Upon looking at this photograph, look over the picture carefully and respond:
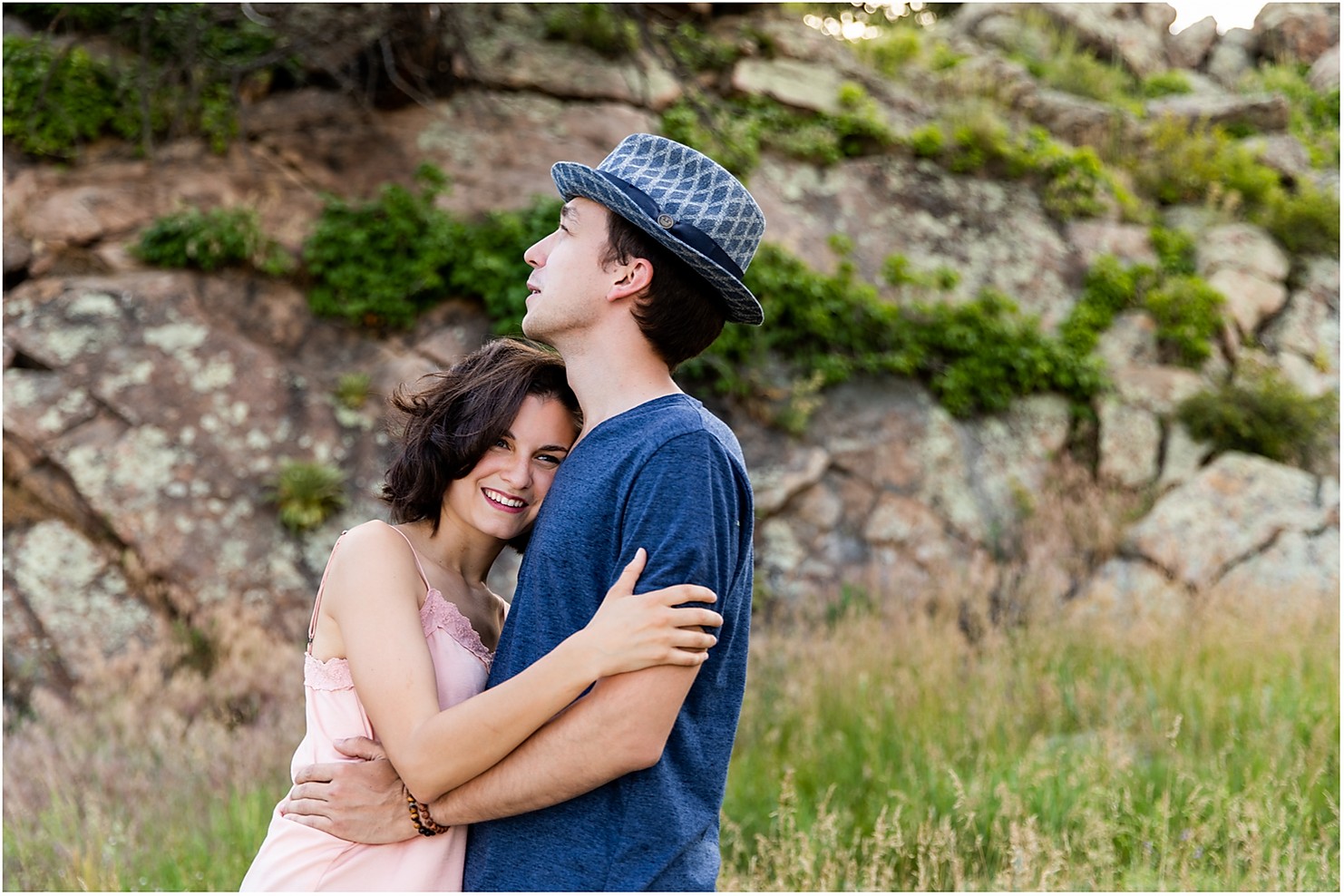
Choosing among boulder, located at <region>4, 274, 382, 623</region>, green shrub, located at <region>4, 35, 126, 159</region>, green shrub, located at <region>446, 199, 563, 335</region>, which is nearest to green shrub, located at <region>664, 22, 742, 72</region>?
green shrub, located at <region>446, 199, 563, 335</region>

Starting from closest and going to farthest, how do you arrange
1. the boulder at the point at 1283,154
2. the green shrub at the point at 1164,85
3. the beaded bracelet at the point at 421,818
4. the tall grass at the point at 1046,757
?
the beaded bracelet at the point at 421,818
the tall grass at the point at 1046,757
the boulder at the point at 1283,154
the green shrub at the point at 1164,85

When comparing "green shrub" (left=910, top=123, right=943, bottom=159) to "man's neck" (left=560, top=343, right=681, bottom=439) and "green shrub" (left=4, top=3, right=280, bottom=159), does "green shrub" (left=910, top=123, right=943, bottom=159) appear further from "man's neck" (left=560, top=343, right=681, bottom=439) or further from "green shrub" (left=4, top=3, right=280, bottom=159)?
"man's neck" (left=560, top=343, right=681, bottom=439)

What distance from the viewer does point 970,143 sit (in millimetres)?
10203

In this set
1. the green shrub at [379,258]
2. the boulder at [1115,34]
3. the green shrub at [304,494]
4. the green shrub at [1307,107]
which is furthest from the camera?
the boulder at [1115,34]

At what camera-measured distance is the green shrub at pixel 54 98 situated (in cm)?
764

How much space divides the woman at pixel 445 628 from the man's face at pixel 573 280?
0.63ft

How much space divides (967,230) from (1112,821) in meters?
6.70

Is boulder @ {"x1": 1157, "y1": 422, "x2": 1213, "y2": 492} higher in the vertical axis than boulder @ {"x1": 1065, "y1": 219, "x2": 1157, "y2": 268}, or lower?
lower

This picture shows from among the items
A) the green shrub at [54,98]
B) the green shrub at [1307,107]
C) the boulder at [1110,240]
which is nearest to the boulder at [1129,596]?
the boulder at [1110,240]

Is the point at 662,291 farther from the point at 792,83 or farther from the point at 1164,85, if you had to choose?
the point at 1164,85

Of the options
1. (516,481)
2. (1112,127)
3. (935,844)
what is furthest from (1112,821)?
(1112,127)

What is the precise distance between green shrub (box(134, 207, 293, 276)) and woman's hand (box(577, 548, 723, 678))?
6.52 meters

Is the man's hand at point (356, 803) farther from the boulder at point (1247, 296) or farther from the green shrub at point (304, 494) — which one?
the boulder at point (1247, 296)

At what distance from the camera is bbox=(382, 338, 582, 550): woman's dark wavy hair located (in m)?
2.41
